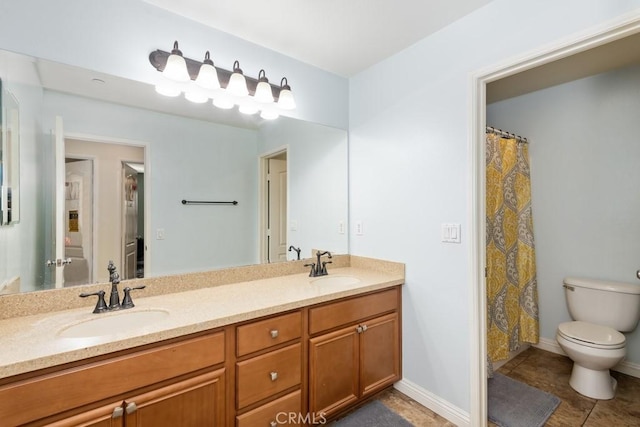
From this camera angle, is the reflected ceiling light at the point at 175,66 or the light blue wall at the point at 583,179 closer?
the reflected ceiling light at the point at 175,66

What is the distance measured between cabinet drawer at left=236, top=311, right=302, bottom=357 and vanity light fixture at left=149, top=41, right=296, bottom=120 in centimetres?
130

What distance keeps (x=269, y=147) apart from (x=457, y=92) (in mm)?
1250

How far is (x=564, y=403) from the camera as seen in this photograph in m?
1.94

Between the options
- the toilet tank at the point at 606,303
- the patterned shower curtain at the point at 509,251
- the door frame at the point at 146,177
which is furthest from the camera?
the patterned shower curtain at the point at 509,251

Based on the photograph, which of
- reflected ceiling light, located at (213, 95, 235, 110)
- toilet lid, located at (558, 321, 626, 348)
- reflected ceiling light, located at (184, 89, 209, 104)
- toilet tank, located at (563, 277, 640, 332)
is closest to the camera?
reflected ceiling light, located at (184, 89, 209, 104)

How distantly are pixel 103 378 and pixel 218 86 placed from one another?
4.88 feet

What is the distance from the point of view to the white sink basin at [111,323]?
4.00 feet

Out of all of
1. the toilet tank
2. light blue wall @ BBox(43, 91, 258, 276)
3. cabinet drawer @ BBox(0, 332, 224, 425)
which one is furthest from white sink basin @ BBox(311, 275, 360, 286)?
the toilet tank

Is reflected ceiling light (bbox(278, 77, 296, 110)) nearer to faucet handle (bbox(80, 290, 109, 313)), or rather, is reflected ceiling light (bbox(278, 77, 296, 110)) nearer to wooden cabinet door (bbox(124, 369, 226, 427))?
faucet handle (bbox(80, 290, 109, 313))

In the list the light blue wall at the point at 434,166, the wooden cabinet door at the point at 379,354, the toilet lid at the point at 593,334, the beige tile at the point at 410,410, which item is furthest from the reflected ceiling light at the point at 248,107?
the toilet lid at the point at 593,334

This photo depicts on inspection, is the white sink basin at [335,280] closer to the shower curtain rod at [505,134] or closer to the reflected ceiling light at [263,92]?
the reflected ceiling light at [263,92]

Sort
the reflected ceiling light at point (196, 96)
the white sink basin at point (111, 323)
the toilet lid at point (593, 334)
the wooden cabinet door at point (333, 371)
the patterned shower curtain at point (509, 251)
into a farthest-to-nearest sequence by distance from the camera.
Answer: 1. the patterned shower curtain at point (509, 251)
2. the toilet lid at point (593, 334)
3. the reflected ceiling light at point (196, 96)
4. the wooden cabinet door at point (333, 371)
5. the white sink basin at point (111, 323)

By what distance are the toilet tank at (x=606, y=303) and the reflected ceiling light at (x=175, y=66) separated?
10.5 ft

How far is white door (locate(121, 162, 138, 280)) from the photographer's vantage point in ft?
5.12
